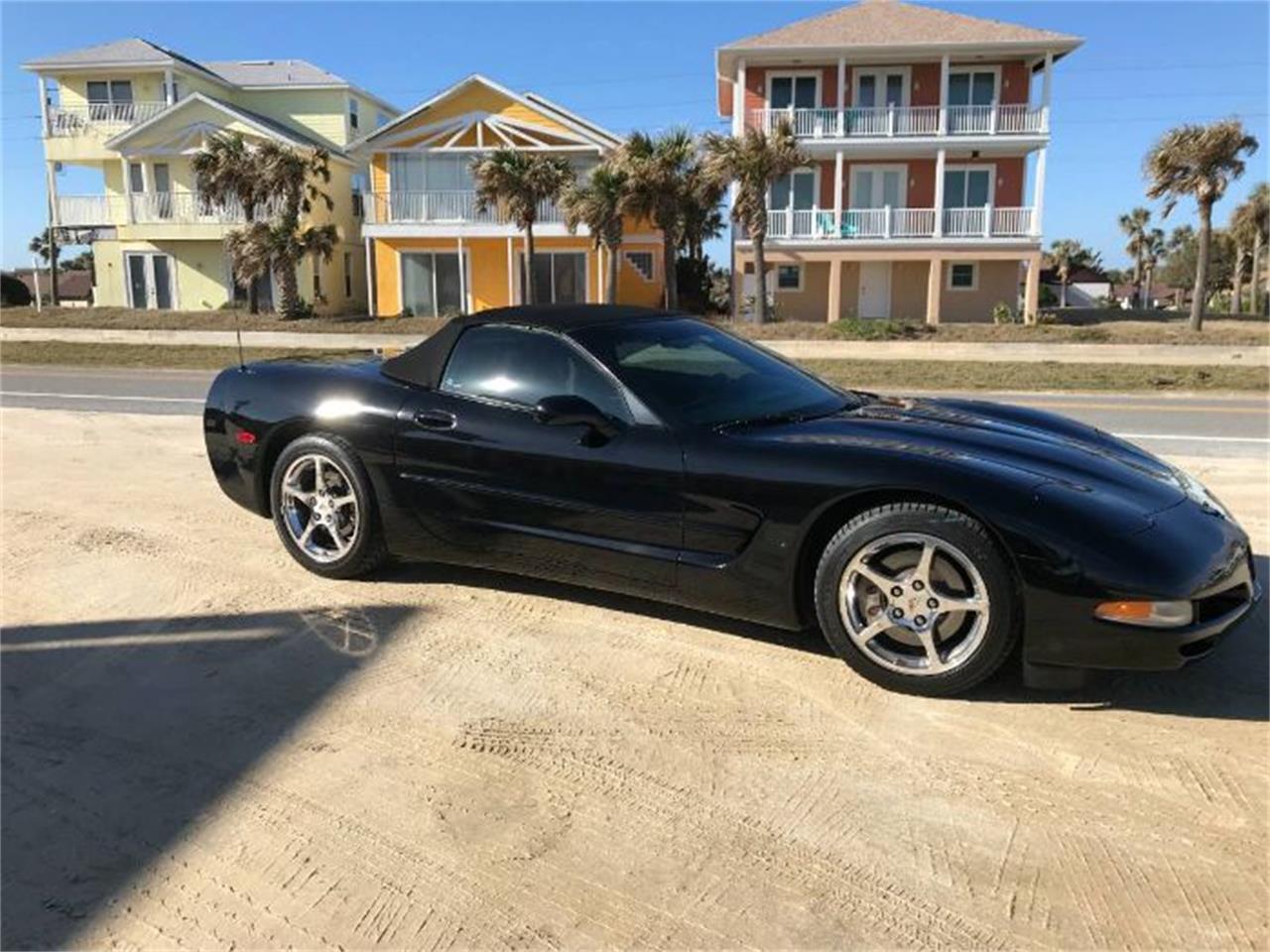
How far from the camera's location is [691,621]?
167 inches

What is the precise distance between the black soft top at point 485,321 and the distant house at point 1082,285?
195 ft

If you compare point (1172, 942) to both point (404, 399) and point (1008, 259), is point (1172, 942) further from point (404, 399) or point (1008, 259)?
point (1008, 259)

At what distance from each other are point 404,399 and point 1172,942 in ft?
11.7

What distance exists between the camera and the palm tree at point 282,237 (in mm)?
29266

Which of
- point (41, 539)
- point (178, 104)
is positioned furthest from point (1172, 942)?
point (178, 104)

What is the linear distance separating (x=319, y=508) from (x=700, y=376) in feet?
6.49

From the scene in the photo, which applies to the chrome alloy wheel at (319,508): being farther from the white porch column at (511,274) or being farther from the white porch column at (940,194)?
the white porch column at (511,274)

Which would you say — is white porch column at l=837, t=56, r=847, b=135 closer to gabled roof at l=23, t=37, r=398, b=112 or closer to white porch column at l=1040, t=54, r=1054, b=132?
white porch column at l=1040, t=54, r=1054, b=132

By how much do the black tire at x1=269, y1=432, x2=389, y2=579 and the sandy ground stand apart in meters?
0.26

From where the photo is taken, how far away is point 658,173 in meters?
26.8

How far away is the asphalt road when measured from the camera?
386 inches

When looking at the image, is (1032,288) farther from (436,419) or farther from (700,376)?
(436,419)

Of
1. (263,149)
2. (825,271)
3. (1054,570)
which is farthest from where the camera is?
(825,271)

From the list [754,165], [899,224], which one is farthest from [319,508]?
[899,224]
